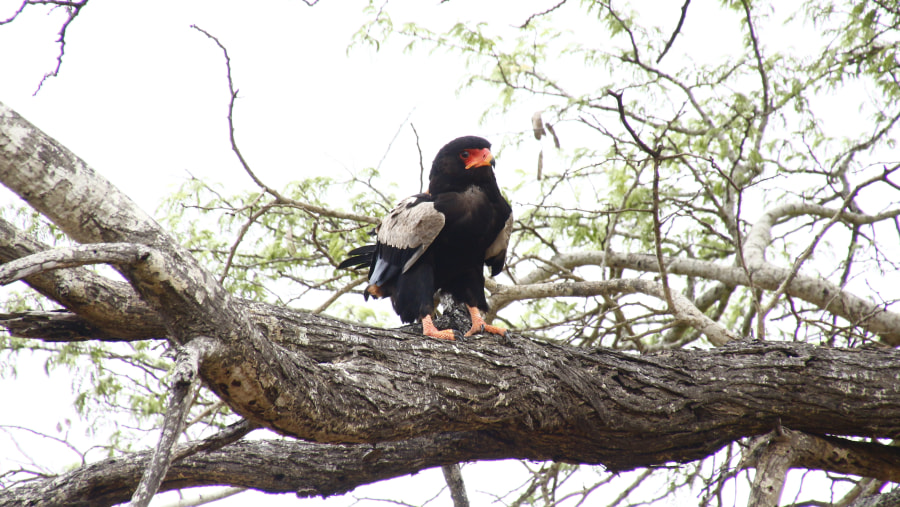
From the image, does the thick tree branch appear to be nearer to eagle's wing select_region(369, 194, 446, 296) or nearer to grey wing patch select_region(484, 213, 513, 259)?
eagle's wing select_region(369, 194, 446, 296)

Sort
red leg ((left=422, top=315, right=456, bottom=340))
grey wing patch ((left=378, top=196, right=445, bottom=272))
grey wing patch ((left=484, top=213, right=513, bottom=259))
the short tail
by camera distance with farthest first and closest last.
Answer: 1. the short tail
2. grey wing patch ((left=484, top=213, right=513, bottom=259))
3. grey wing patch ((left=378, top=196, right=445, bottom=272))
4. red leg ((left=422, top=315, right=456, bottom=340))

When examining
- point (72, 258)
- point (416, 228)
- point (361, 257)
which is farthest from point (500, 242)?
point (72, 258)

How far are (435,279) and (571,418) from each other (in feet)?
4.13

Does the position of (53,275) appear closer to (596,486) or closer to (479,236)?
(479,236)

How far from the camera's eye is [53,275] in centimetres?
223

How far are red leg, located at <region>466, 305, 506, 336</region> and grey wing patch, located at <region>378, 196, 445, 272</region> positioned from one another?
425 mm

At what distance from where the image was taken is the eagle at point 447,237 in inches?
141

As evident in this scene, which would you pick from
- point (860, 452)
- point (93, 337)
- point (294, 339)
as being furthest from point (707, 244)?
point (93, 337)

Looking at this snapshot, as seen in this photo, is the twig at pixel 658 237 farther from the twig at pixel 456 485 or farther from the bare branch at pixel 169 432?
the bare branch at pixel 169 432

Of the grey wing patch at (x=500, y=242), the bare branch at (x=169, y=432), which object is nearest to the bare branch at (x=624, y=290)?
the grey wing patch at (x=500, y=242)

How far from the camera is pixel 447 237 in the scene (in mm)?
3654

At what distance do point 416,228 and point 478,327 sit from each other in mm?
601

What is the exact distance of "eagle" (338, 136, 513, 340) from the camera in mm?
3580

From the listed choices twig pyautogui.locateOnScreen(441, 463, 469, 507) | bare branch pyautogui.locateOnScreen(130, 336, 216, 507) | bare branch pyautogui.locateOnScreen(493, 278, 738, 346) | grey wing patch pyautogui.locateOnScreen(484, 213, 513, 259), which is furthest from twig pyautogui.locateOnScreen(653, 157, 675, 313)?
bare branch pyautogui.locateOnScreen(130, 336, 216, 507)
